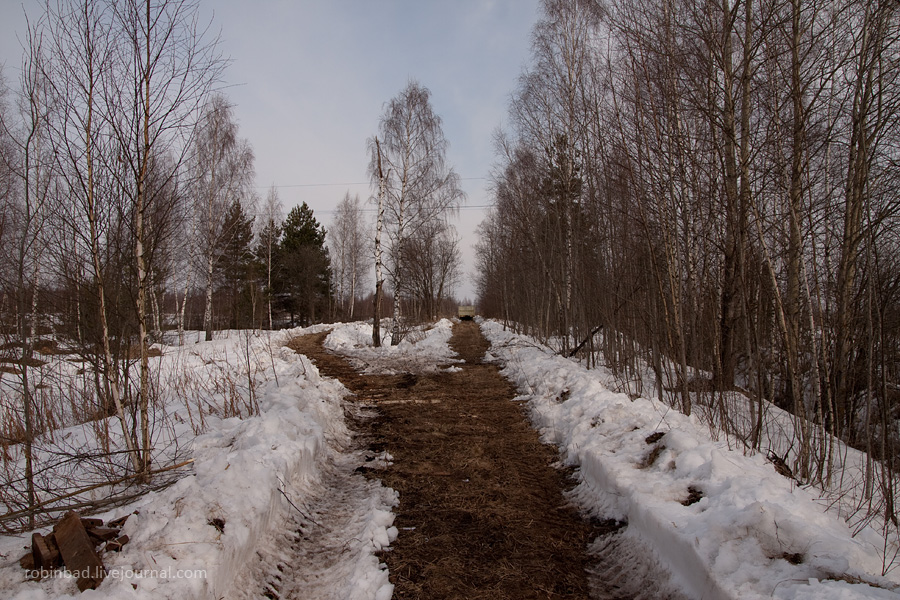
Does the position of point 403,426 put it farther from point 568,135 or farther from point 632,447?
point 568,135

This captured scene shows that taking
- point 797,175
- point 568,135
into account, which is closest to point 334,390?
point 797,175

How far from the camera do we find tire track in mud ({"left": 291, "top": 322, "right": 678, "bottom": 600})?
261 centimetres

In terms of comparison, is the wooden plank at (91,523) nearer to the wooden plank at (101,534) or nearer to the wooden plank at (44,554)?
the wooden plank at (101,534)

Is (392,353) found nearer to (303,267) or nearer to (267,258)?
(267,258)

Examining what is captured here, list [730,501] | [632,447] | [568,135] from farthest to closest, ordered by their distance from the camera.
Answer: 1. [568,135]
2. [632,447]
3. [730,501]

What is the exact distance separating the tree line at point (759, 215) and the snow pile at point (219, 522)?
13.2ft

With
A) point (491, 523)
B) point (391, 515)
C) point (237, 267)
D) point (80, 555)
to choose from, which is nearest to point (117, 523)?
point (80, 555)

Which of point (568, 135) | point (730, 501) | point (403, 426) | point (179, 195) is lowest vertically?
point (403, 426)

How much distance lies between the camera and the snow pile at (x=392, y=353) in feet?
37.5

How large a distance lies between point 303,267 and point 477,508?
30965 mm

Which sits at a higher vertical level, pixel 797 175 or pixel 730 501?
pixel 797 175

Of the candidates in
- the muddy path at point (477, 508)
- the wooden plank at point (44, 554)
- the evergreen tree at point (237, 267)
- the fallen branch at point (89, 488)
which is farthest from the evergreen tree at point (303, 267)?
the wooden plank at point (44, 554)

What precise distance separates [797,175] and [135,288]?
5713mm

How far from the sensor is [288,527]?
128 inches
